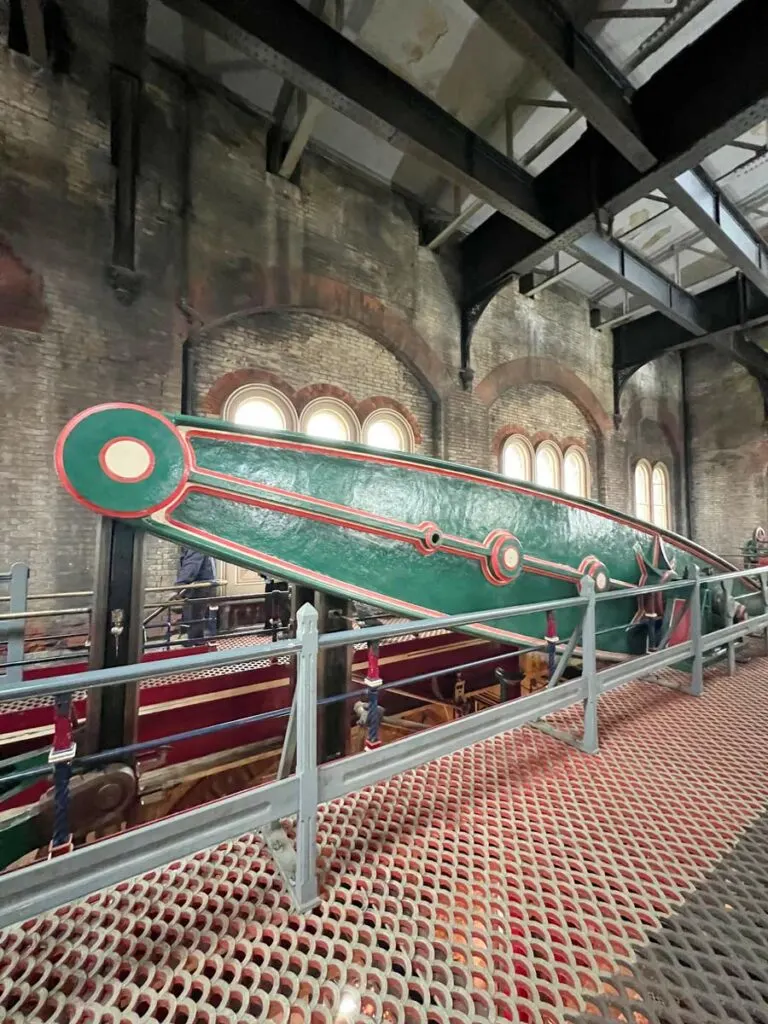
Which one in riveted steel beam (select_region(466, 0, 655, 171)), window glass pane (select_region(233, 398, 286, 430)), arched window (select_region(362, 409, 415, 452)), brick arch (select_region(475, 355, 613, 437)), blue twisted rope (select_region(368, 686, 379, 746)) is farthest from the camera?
brick arch (select_region(475, 355, 613, 437))

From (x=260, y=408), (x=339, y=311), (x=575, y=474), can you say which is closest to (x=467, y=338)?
(x=339, y=311)

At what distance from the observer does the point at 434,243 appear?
282 inches

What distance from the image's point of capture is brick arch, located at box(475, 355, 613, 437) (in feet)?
26.2

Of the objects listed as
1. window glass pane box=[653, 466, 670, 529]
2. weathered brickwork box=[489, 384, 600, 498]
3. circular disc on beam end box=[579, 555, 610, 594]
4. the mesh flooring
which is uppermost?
weathered brickwork box=[489, 384, 600, 498]

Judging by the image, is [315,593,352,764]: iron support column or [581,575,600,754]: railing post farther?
[315,593,352,764]: iron support column

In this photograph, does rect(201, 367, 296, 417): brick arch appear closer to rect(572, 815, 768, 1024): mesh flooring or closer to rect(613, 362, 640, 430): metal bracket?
rect(572, 815, 768, 1024): mesh flooring


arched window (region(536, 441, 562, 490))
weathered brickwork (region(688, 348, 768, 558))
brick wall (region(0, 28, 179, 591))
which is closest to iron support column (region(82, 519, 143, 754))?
brick wall (region(0, 28, 179, 591))

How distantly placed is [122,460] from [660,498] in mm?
13135

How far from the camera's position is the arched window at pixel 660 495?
11664mm

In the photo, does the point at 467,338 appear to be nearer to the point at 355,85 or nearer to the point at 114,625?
the point at 355,85

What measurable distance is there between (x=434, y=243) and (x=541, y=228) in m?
2.11

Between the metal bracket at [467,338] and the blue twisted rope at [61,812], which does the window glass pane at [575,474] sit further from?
the blue twisted rope at [61,812]

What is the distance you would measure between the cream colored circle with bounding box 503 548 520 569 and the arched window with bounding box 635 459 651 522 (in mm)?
9881

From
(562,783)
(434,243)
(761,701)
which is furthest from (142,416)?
(434,243)
